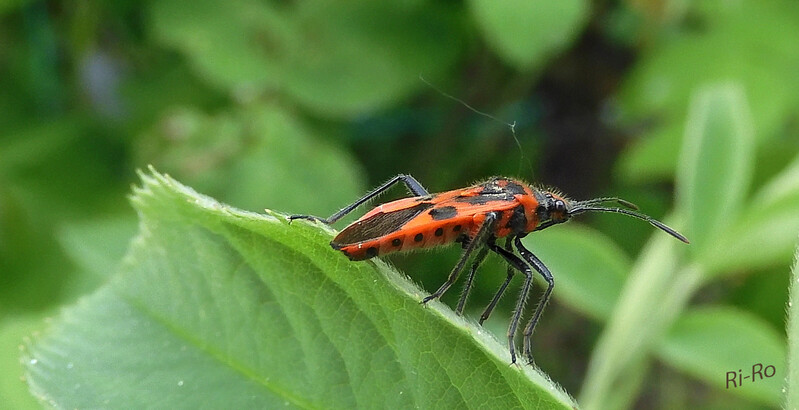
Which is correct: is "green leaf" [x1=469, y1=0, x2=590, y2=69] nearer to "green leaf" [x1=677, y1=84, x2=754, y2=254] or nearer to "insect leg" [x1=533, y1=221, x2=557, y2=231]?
"green leaf" [x1=677, y1=84, x2=754, y2=254]

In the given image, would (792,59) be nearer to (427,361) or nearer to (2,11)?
(427,361)

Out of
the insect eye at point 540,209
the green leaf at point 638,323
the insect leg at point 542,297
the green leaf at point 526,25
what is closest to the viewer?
the insect leg at point 542,297

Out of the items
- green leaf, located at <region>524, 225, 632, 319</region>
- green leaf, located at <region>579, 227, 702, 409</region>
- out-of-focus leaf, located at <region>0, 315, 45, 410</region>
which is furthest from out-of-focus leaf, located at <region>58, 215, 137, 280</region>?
green leaf, located at <region>579, 227, 702, 409</region>

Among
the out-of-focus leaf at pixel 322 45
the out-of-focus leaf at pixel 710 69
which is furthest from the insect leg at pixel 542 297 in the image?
the out-of-focus leaf at pixel 322 45

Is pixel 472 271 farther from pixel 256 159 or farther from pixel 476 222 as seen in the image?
pixel 256 159

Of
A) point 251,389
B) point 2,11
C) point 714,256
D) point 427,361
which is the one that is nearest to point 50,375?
point 251,389

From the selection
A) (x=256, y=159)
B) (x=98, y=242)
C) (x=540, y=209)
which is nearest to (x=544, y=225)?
(x=540, y=209)

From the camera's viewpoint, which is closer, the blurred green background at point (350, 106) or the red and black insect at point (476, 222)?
the red and black insect at point (476, 222)

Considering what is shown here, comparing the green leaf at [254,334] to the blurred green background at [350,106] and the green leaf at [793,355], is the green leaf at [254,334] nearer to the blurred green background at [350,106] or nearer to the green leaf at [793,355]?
the green leaf at [793,355]
